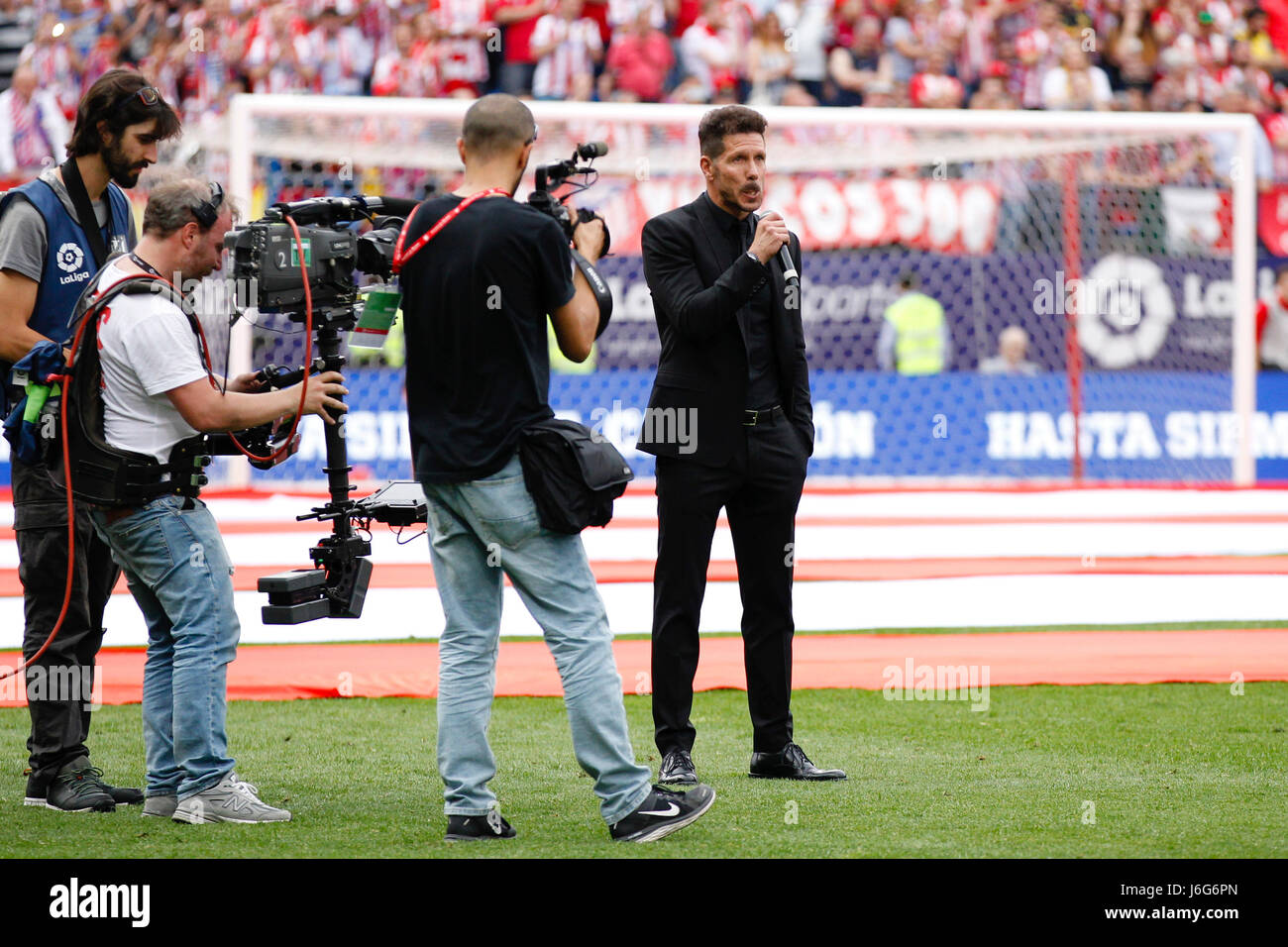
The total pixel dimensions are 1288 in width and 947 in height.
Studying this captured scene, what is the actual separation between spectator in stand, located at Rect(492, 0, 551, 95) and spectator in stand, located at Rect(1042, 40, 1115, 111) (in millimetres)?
4339

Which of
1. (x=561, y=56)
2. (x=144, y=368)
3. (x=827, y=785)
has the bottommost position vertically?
(x=827, y=785)

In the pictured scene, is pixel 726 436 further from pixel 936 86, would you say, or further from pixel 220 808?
pixel 936 86

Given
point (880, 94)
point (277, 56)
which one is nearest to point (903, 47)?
point (880, 94)

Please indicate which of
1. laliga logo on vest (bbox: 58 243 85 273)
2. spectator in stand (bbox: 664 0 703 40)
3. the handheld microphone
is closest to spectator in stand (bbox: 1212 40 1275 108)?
spectator in stand (bbox: 664 0 703 40)

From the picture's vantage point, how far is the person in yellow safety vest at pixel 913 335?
10.9 m

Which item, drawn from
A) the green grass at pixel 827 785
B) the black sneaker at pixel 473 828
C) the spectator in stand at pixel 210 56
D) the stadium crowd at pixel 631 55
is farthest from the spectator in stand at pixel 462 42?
the black sneaker at pixel 473 828

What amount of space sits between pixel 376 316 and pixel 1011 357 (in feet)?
25.9

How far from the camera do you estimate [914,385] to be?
1072 cm

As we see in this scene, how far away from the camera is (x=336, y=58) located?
42.7 ft

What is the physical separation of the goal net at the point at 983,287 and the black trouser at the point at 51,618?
582cm

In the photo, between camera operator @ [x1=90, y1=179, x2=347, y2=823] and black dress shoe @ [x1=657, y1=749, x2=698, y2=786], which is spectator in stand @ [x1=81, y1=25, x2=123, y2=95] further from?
black dress shoe @ [x1=657, y1=749, x2=698, y2=786]

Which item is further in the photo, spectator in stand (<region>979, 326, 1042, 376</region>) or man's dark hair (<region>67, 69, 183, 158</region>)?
spectator in stand (<region>979, 326, 1042, 376</region>)

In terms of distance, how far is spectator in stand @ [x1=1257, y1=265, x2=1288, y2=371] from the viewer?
12195mm
